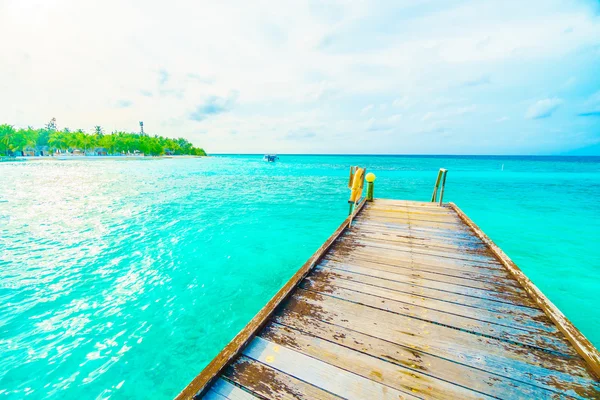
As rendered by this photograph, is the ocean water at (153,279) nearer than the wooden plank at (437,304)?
No

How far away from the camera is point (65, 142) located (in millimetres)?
79812

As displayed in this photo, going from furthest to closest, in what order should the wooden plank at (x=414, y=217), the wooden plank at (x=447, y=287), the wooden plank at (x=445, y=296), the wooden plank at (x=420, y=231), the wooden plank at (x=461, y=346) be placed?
the wooden plank at (x=414, y=217), the wooden plank at (x=420, y=231), the wooden plank at (x=447, y=287), the wooden plank at (x=445, y=296), the wooden plank at (x=461, y=346)

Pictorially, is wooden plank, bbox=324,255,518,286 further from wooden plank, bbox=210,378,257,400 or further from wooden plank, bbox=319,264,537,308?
wooden plank, bbox=210,378,257,400

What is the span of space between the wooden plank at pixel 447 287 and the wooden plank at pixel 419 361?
56.6 inches

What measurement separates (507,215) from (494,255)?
13.1 m

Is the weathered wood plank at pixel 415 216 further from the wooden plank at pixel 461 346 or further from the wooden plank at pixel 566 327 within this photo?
the wooden plank at pixel 461 346

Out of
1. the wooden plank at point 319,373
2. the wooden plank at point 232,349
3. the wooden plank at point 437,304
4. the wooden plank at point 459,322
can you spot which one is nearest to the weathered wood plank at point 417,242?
the wooden plank at point 437,304

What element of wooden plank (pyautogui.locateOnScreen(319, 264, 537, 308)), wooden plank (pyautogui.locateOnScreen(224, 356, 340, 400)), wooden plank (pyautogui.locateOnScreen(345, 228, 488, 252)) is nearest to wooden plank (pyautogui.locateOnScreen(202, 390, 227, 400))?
wooden plank (pyautogui.locateOnScreen(224, 356, 340, 400))

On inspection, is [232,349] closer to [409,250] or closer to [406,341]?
[406,341]

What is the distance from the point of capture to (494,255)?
4.75m

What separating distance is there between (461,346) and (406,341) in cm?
56

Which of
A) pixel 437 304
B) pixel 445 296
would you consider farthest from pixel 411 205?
pixel 437 304

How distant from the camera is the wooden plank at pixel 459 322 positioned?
254 cm

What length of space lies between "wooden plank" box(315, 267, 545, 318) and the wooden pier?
0.6 inches
